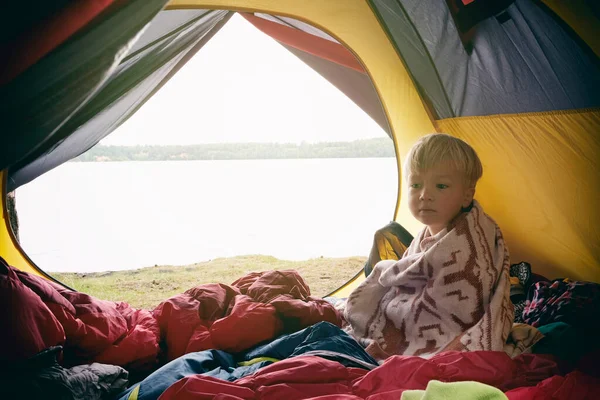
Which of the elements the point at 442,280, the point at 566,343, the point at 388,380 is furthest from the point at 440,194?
the point at 388,380

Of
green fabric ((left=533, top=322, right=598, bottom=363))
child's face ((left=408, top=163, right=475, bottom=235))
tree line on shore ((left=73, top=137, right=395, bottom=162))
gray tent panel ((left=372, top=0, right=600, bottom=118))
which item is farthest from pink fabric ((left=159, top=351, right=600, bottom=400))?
tree line on shore ((left=73, top=137, right=395, bottom=162))

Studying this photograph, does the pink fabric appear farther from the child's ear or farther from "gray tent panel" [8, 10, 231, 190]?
"gray tent panel" [8, 10, 231, 190]

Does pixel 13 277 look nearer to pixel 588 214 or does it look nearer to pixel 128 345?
pixel 128 345

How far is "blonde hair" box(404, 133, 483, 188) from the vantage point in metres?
1.38

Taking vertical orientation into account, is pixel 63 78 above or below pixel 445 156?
above

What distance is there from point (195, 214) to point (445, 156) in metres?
4.06

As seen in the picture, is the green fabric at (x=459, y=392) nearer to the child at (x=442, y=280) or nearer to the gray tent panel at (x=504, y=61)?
the child at (x=442, y=280)

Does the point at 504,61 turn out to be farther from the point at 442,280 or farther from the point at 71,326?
the point at 71,326

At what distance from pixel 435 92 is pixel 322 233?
2.57m

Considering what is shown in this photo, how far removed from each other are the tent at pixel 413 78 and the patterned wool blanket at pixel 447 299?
1.38 ft

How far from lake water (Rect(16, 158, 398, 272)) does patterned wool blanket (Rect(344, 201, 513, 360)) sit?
233 centimetres

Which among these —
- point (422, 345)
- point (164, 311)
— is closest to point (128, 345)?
point (164, 311)

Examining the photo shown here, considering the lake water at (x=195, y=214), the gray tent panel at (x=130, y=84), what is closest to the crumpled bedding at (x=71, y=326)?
the gray tent panel at (x=130, y=84)

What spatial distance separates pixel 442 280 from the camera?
1319mm
